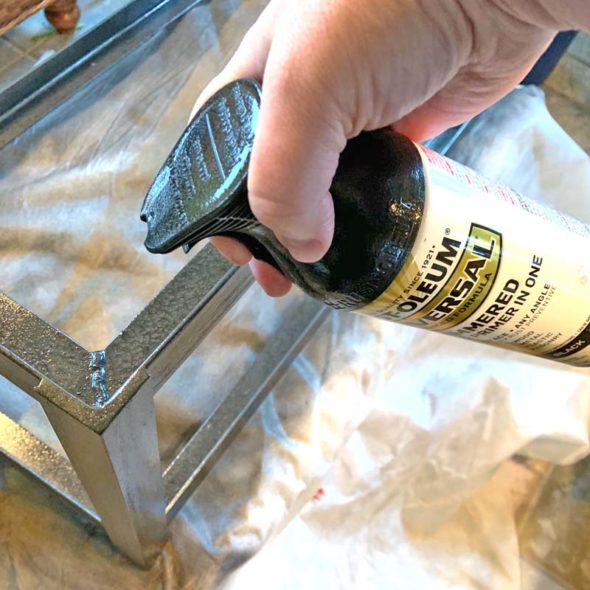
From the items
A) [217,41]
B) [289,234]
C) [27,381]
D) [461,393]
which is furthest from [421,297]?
[217,41]

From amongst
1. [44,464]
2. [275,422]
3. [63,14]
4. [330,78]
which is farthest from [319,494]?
[63,14]

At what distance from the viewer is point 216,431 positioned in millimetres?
655

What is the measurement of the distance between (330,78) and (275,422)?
0.49 metres

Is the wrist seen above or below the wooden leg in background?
below

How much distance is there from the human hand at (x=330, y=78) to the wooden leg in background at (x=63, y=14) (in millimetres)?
481

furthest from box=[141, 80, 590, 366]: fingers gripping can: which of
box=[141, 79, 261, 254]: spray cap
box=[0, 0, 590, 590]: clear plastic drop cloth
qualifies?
box=[0, 0, 590, 590]: clear plastic drop cloth

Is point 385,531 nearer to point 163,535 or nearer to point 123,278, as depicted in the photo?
point 163,535

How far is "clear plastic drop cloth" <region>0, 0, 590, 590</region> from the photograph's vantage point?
0.63 metres

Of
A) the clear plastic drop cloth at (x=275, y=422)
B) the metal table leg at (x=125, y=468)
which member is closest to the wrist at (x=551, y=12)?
the metal table leg at (x=125, y=468)

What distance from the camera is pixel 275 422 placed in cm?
71

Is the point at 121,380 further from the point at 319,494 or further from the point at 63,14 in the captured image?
the point at 63,14

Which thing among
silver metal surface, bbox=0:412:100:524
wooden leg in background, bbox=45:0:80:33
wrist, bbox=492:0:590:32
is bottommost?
silver metal surface, bbox=0:412:100:524

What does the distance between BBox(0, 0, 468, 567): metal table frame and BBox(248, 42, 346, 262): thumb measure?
A: 0.11m

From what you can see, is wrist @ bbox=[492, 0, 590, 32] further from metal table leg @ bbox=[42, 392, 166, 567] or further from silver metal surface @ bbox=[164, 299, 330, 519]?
silver metal surface @ bbox=[164, 299, 330, 519]
